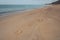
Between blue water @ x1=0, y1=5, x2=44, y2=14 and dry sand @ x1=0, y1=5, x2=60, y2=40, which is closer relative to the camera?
dry sand @ x1=0, y1=5, x2=60, y2=40

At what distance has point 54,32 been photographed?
827 millimetres

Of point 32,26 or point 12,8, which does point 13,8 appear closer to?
point 12,8

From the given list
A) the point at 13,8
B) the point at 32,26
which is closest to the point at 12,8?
the point at 13,8

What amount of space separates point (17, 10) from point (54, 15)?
15.5 inches

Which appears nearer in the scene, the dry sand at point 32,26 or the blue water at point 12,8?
the dry sand at point 32,26

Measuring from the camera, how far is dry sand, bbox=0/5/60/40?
0.77 m

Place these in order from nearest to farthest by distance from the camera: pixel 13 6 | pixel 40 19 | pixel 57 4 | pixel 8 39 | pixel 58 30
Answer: pixel 8 39 → pixel 58 30 → pixel 40 19 → pixel 13 6 → pixel 57 4

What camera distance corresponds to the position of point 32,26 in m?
0.89

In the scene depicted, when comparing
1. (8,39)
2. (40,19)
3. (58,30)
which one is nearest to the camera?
(8,39)

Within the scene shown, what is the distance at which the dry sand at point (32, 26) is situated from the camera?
77cm

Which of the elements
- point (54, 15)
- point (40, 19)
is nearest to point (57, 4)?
point (54, 15)

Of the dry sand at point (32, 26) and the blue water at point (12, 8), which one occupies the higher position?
the blue water at point (12, 8)

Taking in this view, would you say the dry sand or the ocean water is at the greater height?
the ocean water

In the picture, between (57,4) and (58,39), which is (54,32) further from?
(57,4)
